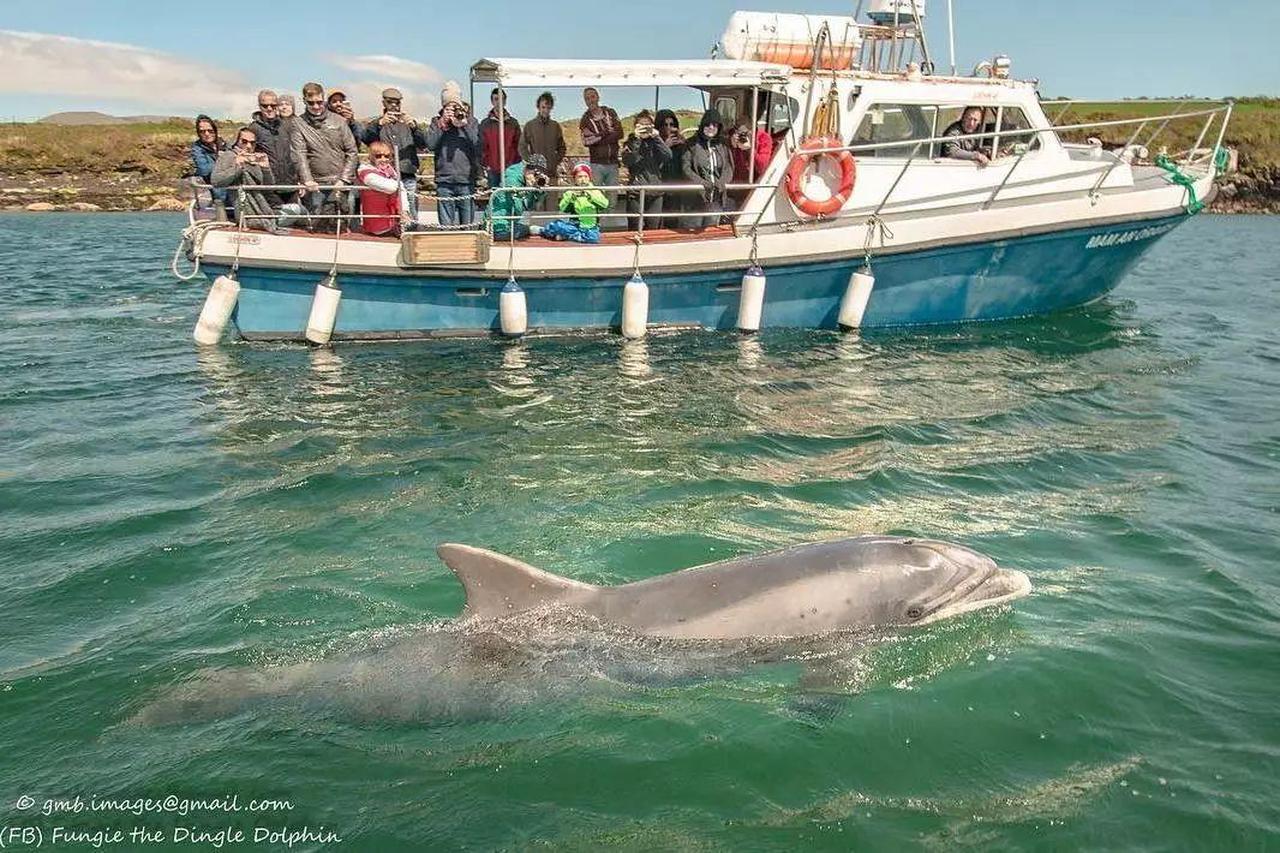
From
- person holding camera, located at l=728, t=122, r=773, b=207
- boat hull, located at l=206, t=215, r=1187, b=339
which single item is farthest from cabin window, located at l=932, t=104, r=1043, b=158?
person holding camera, located at l=728, t=122, r=773, b=207

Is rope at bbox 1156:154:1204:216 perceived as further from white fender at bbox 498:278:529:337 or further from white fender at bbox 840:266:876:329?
white fender at bbox 498:278:529:337

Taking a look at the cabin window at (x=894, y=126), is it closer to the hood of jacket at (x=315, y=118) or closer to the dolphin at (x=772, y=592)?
the hood of jacket at (x=315, y=118)

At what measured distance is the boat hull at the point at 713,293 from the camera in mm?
14422

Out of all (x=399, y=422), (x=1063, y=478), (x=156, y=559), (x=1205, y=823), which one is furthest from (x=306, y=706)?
(x=1063, y=478)

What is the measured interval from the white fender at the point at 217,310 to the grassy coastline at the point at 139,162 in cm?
3717

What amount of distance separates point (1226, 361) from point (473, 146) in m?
11.3

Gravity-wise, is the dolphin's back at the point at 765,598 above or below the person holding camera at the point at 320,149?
below

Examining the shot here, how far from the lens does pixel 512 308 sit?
564 inches

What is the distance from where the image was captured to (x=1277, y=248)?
34312 mm

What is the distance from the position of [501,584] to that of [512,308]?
9402mm

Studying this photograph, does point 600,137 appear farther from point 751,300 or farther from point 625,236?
point 751,300

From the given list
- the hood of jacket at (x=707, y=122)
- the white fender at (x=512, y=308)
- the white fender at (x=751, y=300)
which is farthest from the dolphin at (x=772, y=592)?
the hood of jacket at (x=707, y=122)

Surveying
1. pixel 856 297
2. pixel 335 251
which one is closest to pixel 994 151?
pixel 856 297

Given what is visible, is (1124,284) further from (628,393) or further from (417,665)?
(417,665)
